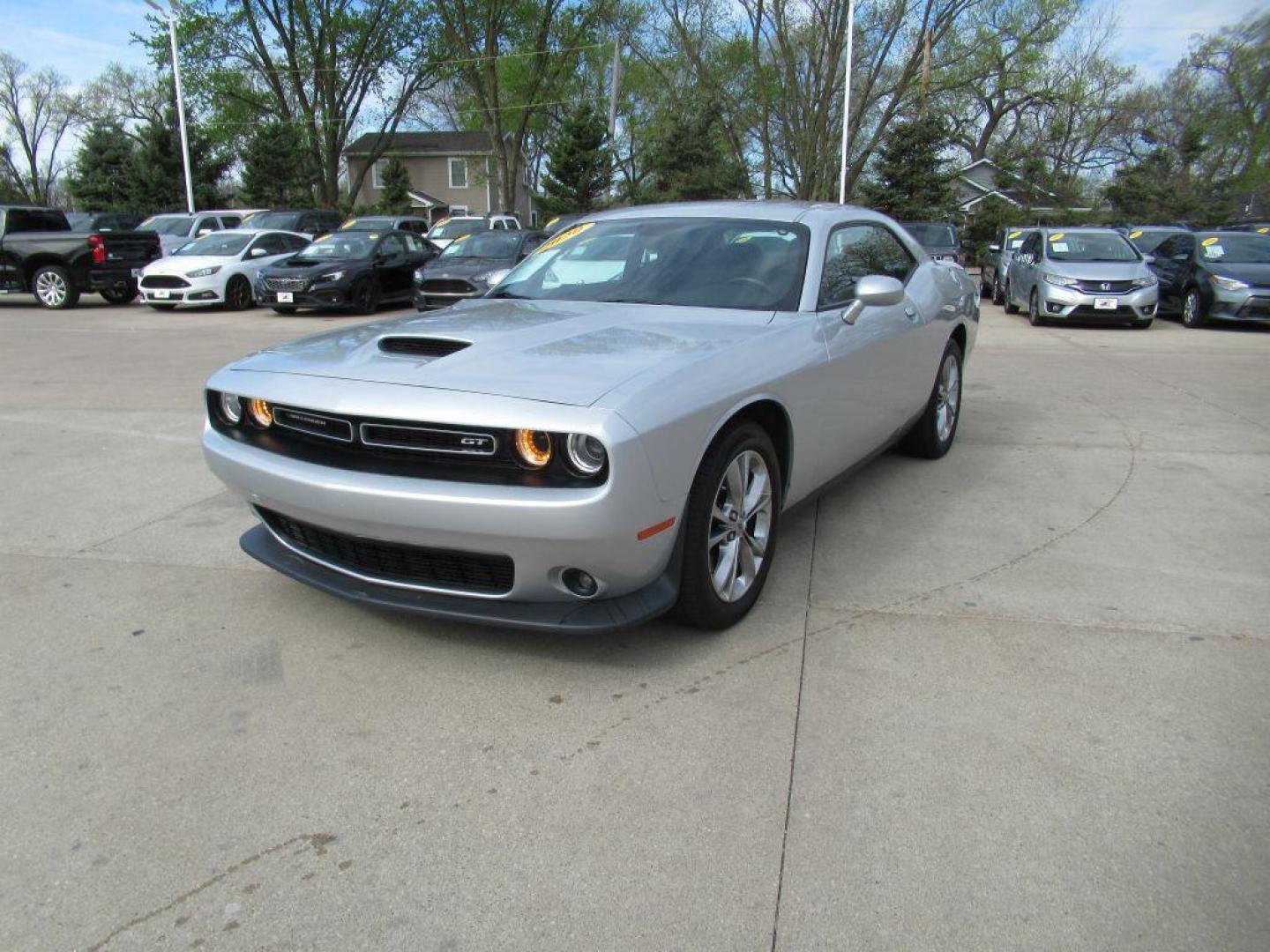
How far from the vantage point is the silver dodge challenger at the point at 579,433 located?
2779 millimetres

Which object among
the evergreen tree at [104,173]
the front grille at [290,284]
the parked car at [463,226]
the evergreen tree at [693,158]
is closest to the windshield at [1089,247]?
the front grille at [290,284]

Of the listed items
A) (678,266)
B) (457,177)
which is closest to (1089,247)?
(678,266)

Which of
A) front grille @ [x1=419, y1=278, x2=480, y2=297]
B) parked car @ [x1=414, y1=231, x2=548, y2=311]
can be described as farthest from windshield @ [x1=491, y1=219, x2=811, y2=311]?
front grille @ [x1=419, y1=278, x2=480, y2=297]

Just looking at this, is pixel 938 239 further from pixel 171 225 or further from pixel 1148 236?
pixel 171 225

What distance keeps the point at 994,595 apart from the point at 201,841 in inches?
115

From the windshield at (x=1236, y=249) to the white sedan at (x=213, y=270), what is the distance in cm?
1540

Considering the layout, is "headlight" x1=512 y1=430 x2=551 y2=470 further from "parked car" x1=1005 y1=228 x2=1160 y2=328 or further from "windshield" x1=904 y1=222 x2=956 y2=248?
"windshield" x1=904 y1=222 x2=956 y2=248

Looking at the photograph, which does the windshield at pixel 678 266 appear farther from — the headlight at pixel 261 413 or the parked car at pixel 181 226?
the parked car at pixel 181 226

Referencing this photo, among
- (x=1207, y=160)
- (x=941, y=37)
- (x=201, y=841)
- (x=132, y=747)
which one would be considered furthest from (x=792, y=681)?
(x=1207, y=160)

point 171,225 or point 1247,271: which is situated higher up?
point 171,225

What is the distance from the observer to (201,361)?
10.1 meters

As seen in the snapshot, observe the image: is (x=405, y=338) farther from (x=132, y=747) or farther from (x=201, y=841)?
(x=201, y=841)

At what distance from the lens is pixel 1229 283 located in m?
13.9

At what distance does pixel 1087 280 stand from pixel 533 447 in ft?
43.9
